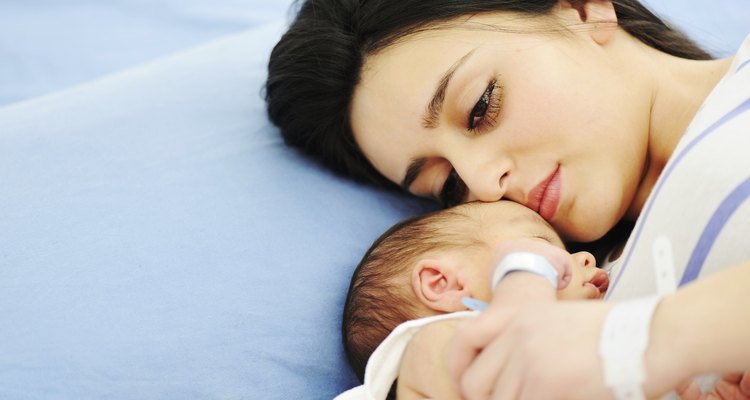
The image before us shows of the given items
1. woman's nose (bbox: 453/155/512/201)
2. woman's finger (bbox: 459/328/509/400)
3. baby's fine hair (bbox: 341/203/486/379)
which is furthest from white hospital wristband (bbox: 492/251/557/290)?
woman's nose (bbox: 453/155/512/201)

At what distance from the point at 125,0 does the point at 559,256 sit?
1.81 m

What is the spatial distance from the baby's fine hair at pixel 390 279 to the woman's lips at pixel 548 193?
0.13 meters

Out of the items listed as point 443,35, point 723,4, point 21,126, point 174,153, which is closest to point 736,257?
point 443,35

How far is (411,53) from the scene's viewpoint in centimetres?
125

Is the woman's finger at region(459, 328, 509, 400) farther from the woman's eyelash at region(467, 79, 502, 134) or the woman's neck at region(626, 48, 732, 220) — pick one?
the woman's neck at region(626, 48, 732, 220)

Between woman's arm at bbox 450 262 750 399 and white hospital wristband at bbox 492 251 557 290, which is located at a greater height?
woman's arm at bbox 450 262 750 399

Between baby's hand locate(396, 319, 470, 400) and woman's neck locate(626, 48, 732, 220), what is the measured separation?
54 centimetres

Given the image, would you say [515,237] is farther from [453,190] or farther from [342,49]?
[342,49]

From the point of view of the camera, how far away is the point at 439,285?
3.34 ft

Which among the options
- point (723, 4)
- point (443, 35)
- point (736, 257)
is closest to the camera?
point (736, 257)

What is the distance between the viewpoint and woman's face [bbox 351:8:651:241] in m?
1.18

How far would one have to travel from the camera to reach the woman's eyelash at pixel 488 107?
1197 mm

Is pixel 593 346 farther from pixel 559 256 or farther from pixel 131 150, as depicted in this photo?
pixel 131 150

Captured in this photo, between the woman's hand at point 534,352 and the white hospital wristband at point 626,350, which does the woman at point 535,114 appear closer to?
the woman's hand at point 534,352
